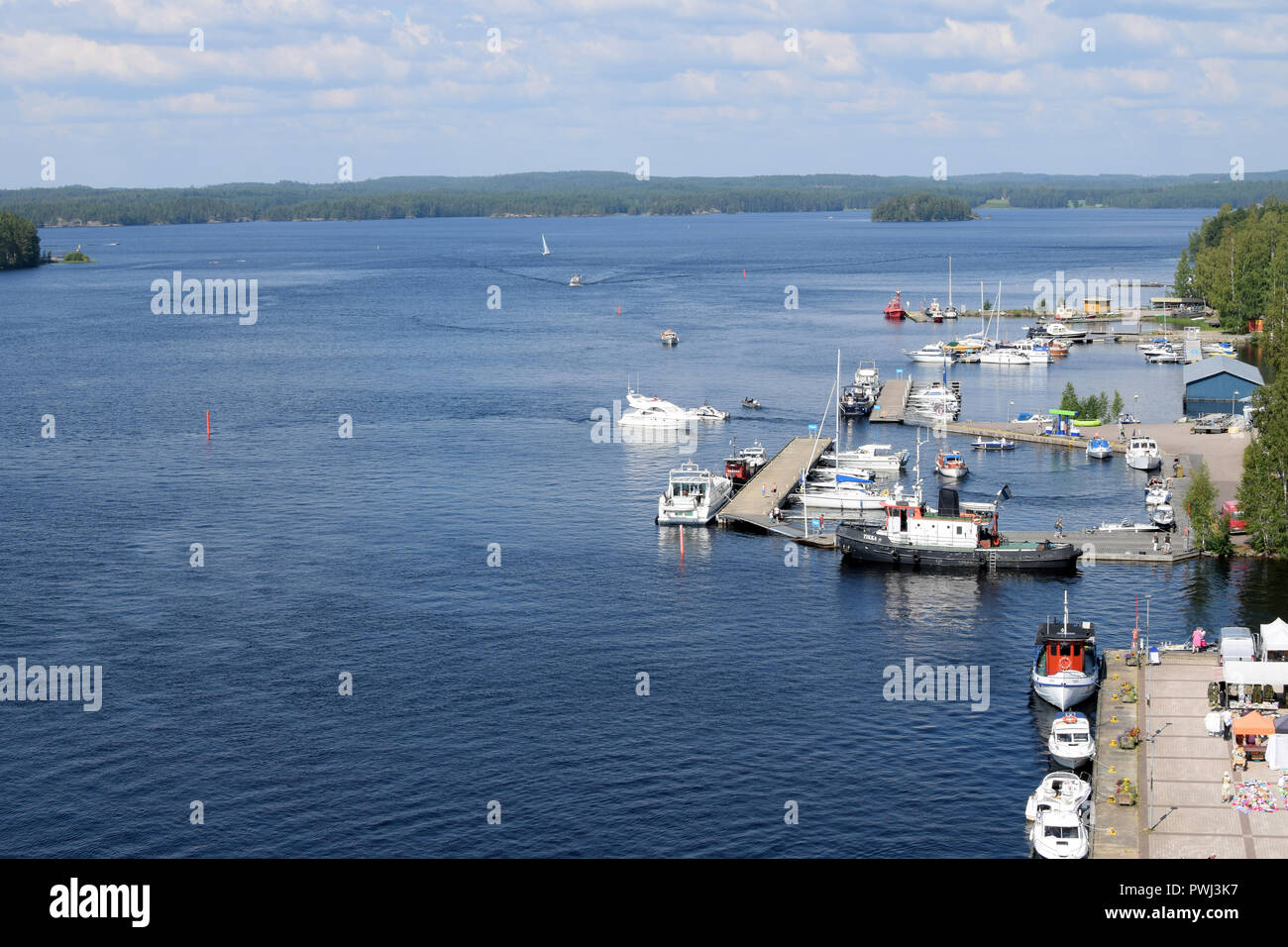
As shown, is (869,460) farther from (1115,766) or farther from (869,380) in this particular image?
(1115,766)

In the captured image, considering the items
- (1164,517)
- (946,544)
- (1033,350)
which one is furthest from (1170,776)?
(1033,350)

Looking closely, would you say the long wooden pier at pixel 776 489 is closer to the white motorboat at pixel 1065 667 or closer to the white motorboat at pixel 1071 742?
the white motorboat at pixel 1065 667

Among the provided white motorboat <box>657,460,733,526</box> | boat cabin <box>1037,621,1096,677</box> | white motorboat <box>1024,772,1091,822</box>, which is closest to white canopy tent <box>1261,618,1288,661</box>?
boat cabin <box>1037,621,1096,677</box>

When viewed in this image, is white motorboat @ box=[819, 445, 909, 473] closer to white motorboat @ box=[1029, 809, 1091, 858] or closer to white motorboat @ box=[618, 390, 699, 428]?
white motorboat @ box=[618, 390, 699, 428]

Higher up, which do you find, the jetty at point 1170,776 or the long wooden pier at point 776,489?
the long wooden pier at point 776,489

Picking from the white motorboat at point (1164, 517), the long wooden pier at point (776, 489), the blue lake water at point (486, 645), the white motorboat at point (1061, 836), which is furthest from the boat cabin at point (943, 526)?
the white motorboat at point (1061, 836)
